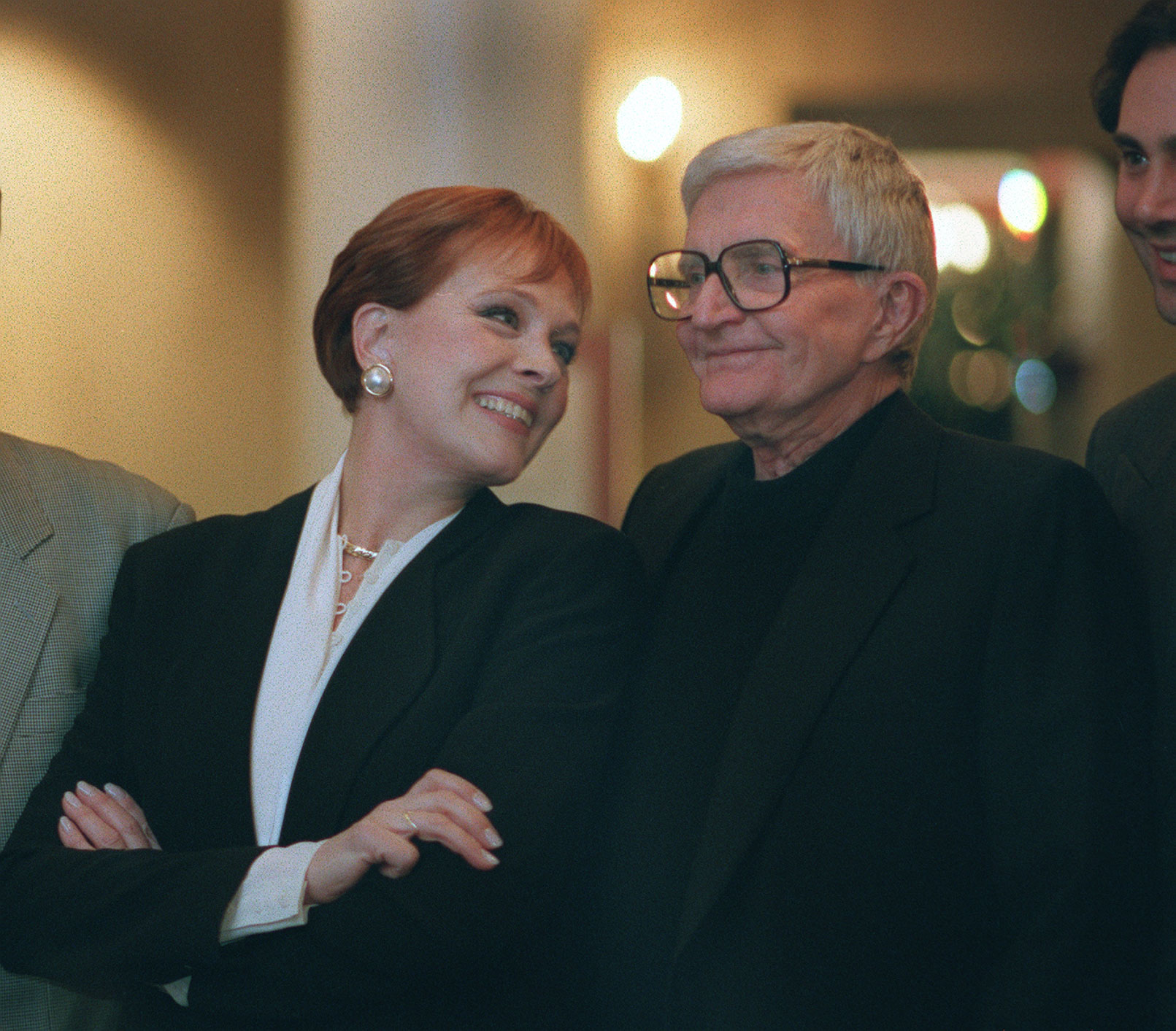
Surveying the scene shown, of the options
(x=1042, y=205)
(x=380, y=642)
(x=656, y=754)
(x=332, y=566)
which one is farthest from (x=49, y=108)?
(x=1042, y=205)

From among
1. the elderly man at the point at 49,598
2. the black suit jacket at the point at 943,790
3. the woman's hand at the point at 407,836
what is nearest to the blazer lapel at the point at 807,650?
the black suit jacket at the point at 943,790

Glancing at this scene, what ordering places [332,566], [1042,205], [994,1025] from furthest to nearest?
[1042,205]
[332,566]
[994,1025]

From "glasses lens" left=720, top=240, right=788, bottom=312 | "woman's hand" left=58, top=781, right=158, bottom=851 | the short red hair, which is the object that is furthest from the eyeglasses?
"woman's hand" left=58, top=781, right=158, bottom=851

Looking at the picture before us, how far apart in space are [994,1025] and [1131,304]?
7.42 ft

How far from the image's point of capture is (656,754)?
169cm

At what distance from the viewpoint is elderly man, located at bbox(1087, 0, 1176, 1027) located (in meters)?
1.54

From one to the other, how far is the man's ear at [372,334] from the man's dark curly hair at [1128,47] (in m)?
1.15

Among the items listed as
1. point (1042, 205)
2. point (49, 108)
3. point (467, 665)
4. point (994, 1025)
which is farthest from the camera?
point (1042, 205)

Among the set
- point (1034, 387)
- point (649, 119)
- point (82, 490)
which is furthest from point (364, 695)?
point (1034, 387)

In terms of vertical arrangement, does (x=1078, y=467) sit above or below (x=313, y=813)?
above

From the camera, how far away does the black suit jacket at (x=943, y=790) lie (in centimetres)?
141

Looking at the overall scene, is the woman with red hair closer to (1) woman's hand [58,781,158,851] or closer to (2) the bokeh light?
(1) woman's hand [58,781,158,851]

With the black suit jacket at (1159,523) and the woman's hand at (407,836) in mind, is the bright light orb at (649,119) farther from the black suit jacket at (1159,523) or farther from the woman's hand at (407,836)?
the woman's hand at (407,836)

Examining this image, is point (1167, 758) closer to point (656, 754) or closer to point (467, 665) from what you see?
point (656, 754)
